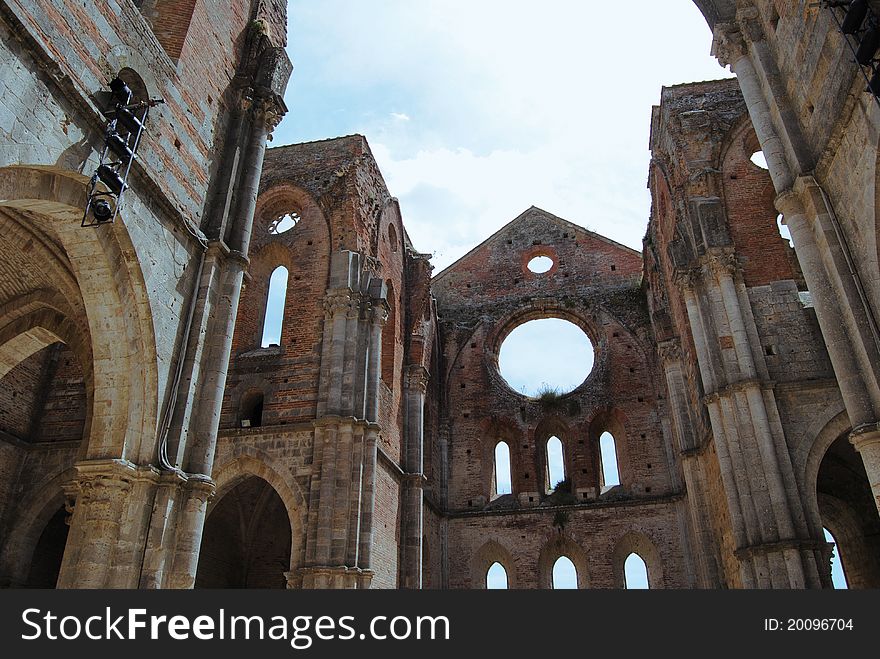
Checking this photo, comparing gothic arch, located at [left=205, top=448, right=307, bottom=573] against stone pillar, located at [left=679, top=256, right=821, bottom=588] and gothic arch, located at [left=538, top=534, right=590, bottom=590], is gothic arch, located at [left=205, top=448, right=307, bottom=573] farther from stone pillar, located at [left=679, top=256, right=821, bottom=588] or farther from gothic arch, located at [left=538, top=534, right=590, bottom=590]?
stone pillar, located at [left=679, top=256, right=821, bottom=588]

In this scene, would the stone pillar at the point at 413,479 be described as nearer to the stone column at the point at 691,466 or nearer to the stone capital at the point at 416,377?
the stone capital at the point at 416,377

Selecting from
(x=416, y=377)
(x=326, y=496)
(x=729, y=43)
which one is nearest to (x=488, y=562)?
(x=416, y=377)

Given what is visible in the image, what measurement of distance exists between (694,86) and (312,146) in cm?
920

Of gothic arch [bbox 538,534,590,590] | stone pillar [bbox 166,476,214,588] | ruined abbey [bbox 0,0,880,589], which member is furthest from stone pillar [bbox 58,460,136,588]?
gothic arch [bbox 538,534,590,590]

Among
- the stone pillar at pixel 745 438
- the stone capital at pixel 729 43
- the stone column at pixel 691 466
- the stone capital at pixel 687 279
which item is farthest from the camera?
the stone column at pixel 691 466

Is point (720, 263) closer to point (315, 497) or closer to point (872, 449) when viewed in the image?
point (872, 449)

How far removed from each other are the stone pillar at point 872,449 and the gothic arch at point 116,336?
730cm

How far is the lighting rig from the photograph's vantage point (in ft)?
21.6

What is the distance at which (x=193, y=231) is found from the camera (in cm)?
843

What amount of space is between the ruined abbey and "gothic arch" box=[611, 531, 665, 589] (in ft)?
0.25

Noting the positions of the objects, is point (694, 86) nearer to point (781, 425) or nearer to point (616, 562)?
point (781, 425)

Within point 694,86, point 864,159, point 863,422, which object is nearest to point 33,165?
point 864,159

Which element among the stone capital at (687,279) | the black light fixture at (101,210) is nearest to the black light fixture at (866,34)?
the stone capital at (687,279)

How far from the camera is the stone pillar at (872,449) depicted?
6.98 meters
